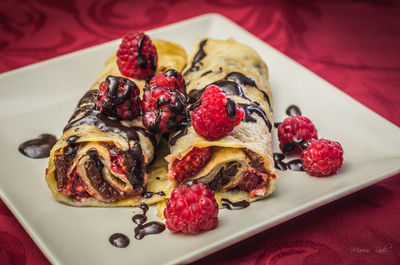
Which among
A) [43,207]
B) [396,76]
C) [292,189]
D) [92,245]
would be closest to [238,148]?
[292,189]

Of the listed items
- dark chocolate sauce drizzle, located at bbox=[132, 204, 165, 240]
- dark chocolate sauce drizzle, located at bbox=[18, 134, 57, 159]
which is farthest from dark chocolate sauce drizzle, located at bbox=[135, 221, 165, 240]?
dark chocolate sauce drizzle, located at bbox=[18, 134, 57, 159]

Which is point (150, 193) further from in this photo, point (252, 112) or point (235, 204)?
point (252, 112)

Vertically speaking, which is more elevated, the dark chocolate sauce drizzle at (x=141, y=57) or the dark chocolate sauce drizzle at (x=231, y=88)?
the dark chocolate sauce drizzle at (x=141, y=57)

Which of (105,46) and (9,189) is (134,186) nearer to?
(9,189)

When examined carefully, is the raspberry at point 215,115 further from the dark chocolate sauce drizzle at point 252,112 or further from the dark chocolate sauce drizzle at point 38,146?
the dark chocolate sauce drizzle at point 38,146

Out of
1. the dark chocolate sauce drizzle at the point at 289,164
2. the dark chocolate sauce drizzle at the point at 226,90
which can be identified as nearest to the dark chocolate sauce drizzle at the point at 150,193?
the dark chocolate sauce drizzle at the point at 226,90

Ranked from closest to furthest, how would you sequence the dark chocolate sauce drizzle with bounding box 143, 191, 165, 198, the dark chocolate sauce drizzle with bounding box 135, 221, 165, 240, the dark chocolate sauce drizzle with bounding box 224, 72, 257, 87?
the dark chocolate sauce drizzle with bounding box 135, 221, 165, 240 → the dark chocolate sauce drizzle with bounding box 143, 191, 165, 198 → the dark chocolate sauce drizzle with bounding box 224, 72, 257, 87

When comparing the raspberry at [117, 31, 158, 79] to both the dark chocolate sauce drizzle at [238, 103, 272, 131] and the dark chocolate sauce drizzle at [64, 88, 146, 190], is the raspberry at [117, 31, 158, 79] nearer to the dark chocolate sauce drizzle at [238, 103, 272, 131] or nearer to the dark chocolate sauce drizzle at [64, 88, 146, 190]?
the dark chocolate sauce drizzle at [64, 88, 146, 190]
